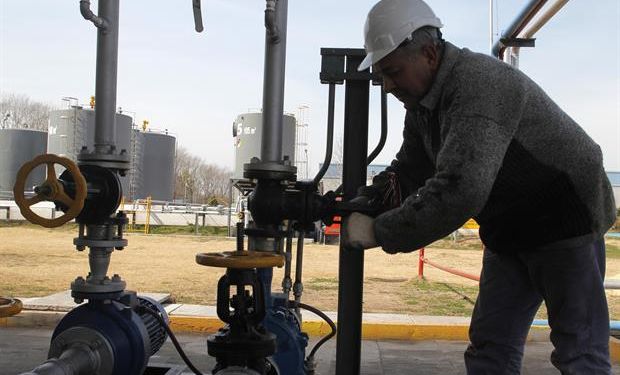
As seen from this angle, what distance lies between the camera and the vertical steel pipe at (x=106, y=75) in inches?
→ 95.0

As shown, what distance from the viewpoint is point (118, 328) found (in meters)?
2.24

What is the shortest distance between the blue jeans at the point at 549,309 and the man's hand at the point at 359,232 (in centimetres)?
58

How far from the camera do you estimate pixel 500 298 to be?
2.05 meters

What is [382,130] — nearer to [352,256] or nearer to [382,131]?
[382,131]

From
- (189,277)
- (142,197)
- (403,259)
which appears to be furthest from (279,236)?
(142,197)

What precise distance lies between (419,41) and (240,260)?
83cm

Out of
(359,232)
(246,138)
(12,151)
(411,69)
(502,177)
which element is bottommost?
(359,232)

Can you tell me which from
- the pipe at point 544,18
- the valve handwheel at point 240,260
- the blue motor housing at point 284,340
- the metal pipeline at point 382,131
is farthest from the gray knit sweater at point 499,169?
the pipe at point 544,18

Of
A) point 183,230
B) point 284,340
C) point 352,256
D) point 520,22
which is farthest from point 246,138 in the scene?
point 352,256

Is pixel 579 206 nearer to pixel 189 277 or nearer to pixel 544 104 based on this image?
pixel 544 104

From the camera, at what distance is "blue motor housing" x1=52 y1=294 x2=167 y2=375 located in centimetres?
220

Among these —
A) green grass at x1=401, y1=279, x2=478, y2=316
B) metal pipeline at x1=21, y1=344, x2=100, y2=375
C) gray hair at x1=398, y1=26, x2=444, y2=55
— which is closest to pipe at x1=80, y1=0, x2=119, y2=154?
metal pipeline at x1=21, y1=344, x2=100, y2=375

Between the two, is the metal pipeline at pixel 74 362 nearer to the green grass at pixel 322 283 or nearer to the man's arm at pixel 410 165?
the man's arm at pixel 410 165

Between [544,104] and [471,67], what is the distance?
0.91 ft
